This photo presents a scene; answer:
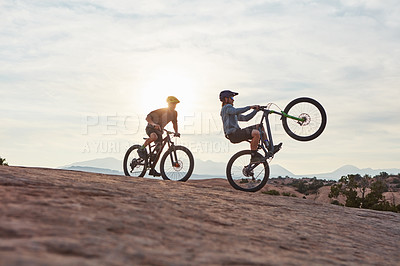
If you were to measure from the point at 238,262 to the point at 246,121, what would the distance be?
6569mm

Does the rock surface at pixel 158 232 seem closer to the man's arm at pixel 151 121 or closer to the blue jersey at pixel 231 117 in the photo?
the blue jersey at pixel 231 117

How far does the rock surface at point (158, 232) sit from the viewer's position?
307 centimetres

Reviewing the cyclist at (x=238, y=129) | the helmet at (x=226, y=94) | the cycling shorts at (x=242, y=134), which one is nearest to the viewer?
the cyclist at (x=238, y=129)

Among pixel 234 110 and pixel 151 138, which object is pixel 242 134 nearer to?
pixel 234 110

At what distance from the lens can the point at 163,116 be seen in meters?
11.9

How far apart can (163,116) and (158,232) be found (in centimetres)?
811

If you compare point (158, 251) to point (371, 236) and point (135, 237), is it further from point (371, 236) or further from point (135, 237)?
point (371, 236)

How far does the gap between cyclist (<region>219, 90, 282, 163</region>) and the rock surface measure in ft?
10.1

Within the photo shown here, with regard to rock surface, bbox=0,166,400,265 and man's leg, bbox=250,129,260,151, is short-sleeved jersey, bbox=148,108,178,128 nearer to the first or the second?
man's leg, bbox=250,129,260,151

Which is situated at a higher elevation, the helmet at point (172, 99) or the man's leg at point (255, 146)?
the helmet at point (172, 99)

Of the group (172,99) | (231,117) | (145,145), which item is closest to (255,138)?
(231,117)

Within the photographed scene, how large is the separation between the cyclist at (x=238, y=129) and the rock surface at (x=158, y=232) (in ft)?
10.1

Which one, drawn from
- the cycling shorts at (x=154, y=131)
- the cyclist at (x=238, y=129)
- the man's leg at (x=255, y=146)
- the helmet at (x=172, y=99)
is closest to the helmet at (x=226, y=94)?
the cyclist at (x=238, y=129)

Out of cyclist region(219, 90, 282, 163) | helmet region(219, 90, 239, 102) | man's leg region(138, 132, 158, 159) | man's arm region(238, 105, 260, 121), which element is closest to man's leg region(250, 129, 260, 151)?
cyclist region(219, 90, 282, 163)
